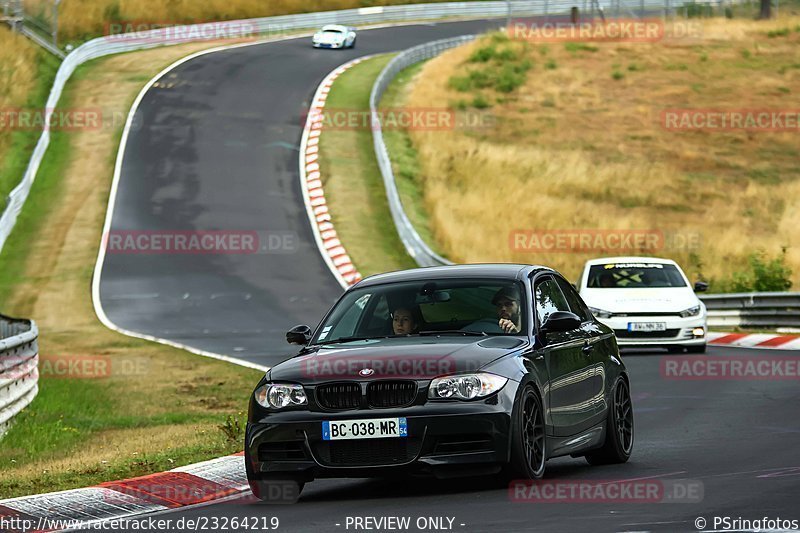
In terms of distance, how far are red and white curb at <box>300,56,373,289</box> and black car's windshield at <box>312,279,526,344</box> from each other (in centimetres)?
2188

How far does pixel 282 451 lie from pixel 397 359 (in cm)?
90

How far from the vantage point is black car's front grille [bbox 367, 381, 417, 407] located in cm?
948

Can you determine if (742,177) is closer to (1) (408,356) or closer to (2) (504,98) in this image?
(2) (504,98)

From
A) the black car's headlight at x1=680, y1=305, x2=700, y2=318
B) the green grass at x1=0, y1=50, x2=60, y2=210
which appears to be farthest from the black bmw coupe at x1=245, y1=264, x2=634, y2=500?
the green grass at x1=0, y1=50, x2=60, y2=210

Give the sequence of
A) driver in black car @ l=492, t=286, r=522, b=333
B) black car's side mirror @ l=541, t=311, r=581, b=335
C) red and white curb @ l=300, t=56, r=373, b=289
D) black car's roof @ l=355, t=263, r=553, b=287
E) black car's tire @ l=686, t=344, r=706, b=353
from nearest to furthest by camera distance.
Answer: black car's side mirror @ l=541, t=311, r=581, b=335, driver in black car @ l=492, t=286, r=522, b=333, black car's roof @ l=355, t=263, r=553, b=287, black car's tire @ l=686, t=344, r=706, b=353, red and white curb @ l=300, t=56, r=373, b=289

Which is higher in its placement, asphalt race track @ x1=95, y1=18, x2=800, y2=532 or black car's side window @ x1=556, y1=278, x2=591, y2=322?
black car's side window @ x1=556, y1=278, x2=591, y2=322

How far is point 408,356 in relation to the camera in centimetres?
963

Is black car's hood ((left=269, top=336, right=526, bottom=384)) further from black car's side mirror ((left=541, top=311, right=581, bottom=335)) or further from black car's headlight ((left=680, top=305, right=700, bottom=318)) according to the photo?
black car's headlight ((left=680, top=305, right=700, bottom=318))

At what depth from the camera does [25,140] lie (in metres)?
46.8

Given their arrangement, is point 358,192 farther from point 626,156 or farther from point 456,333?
point 456,333

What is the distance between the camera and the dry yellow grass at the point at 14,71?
49625 millimetres

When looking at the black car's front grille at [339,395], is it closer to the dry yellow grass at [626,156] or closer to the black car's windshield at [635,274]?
the black car's windshield at [635,274]

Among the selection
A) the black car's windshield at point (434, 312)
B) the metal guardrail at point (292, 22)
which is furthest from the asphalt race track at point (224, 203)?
the black car's windshield at point (434, 312)

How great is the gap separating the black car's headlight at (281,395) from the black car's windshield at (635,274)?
48.5 feet
